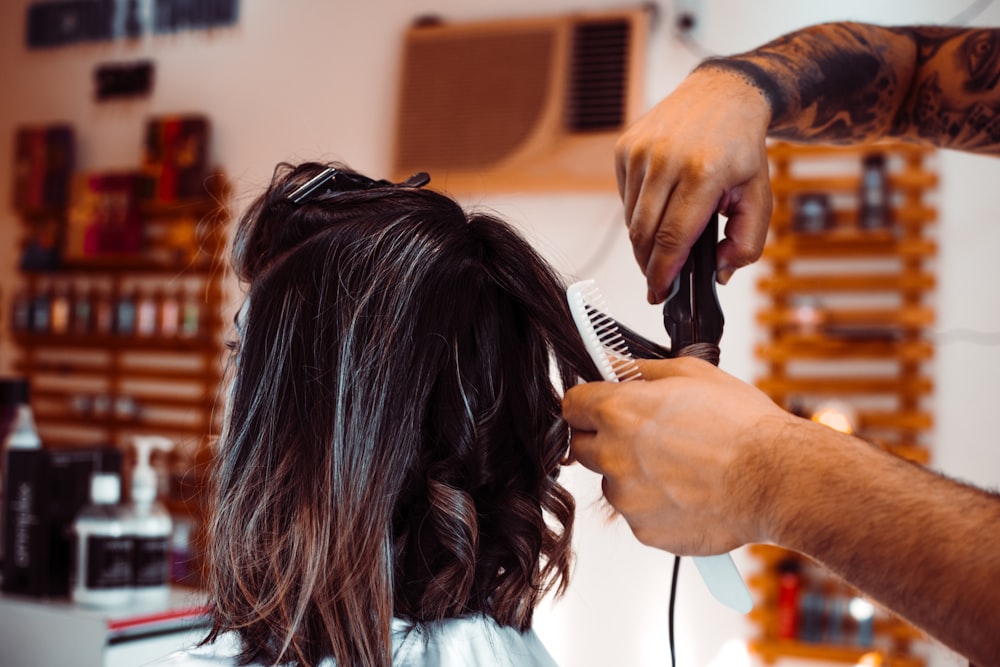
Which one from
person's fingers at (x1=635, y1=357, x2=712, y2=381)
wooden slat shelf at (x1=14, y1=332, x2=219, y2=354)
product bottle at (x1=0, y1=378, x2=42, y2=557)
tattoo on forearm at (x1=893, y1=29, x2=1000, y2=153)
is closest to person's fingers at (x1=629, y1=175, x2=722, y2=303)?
person's fingers at (x1=635, y1=357, x2=712, y2=381)

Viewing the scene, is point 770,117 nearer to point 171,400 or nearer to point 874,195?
point 874,195

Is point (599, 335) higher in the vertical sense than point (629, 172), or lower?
lower

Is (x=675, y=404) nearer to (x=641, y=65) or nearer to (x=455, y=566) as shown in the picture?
(x=455, y=566)

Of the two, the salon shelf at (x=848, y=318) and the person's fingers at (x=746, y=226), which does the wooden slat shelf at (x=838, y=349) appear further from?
the person's fingers at (x=746, y=226)

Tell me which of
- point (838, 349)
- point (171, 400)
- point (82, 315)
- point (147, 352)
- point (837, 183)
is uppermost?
point (837, 183)

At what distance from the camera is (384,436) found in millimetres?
1014

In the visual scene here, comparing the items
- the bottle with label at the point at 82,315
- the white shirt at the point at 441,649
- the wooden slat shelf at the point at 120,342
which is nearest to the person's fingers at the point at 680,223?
the white shirt at the point at 441,649

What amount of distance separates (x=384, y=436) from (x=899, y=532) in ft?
1.68

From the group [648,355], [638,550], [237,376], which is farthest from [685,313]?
[638,550]

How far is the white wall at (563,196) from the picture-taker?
3.19 m

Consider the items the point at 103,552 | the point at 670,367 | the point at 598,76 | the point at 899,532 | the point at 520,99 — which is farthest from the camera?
the point at 520,99

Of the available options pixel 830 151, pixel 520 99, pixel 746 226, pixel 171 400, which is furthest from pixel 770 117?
pixel 171 400

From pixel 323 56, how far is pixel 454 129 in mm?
808

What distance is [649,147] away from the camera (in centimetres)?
95
